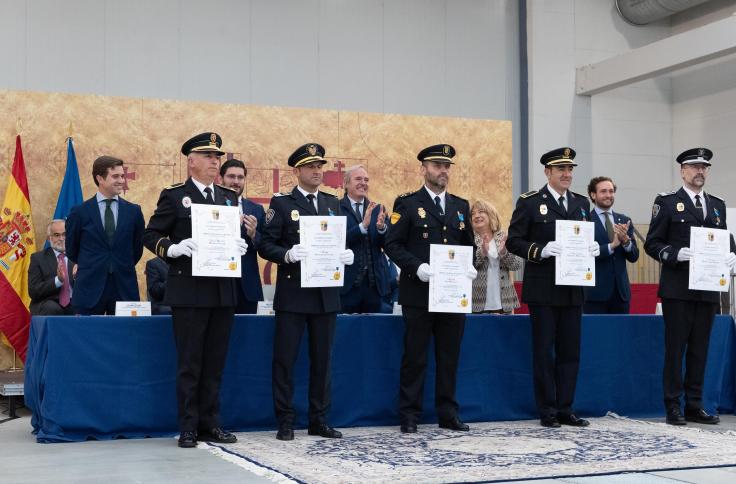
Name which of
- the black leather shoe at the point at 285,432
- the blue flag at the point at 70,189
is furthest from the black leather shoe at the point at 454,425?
the blue flag at the point at 70,189

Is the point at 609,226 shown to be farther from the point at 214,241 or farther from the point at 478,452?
the point at 214,241

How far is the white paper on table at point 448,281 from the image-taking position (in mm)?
5258

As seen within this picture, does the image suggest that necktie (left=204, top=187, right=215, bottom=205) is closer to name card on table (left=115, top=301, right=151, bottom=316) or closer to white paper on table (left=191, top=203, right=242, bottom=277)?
white paper on table (left=191, top=203, right=242, bottom=277)

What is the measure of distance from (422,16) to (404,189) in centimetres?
254

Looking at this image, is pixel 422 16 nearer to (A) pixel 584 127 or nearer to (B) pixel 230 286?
(A) pixel 584 127

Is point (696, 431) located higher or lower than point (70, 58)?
lower

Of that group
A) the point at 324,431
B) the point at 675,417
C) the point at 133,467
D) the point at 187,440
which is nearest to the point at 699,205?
the point at 675,417

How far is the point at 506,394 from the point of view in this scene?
599 centimetres

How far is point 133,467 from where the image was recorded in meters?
4.24

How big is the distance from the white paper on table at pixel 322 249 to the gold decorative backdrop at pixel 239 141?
12.7ft

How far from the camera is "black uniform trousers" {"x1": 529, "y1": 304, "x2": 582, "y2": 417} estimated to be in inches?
224

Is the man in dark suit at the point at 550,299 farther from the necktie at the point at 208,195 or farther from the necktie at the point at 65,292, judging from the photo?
the necktie at the point at 65,292

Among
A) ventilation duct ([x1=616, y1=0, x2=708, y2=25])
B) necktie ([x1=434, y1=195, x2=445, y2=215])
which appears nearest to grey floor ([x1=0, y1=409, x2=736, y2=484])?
necktie ([x1=434, y1=195, x2=445, y2=215])

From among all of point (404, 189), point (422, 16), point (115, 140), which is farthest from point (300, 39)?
point (115, 140)
